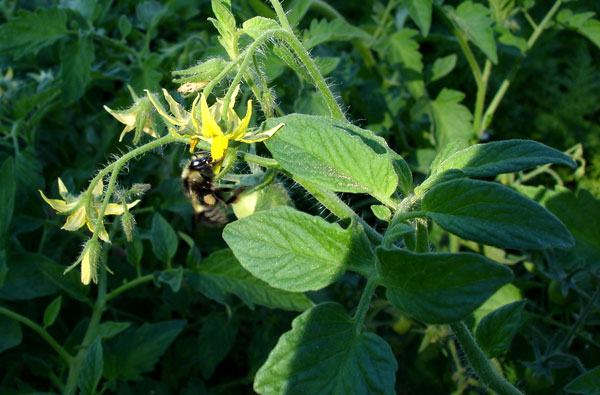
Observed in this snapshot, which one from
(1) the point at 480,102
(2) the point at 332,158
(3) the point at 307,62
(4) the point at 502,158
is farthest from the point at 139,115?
(1) the point at 480,102

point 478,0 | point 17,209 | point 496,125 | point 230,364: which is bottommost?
point 230,364

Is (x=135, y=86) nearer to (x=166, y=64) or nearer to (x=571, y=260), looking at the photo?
(x=166, y=64)

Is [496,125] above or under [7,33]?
under

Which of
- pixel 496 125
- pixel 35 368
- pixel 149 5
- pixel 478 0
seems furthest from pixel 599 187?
pixel 35 368

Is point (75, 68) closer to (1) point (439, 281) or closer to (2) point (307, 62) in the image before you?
(2) point (307, 62)

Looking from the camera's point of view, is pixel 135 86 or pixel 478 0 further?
pixel 478 0

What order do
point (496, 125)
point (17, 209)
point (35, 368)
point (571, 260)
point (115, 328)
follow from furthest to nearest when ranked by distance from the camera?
point (496, 125) < point (17, 209) < point (571, 260) < point (35, 368) < point (115, 328)

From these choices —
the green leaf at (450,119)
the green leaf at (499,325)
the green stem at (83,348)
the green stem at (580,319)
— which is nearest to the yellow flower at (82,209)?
the green stem at (83,348)

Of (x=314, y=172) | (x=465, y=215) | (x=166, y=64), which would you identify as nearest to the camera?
(x=465, y=215)
